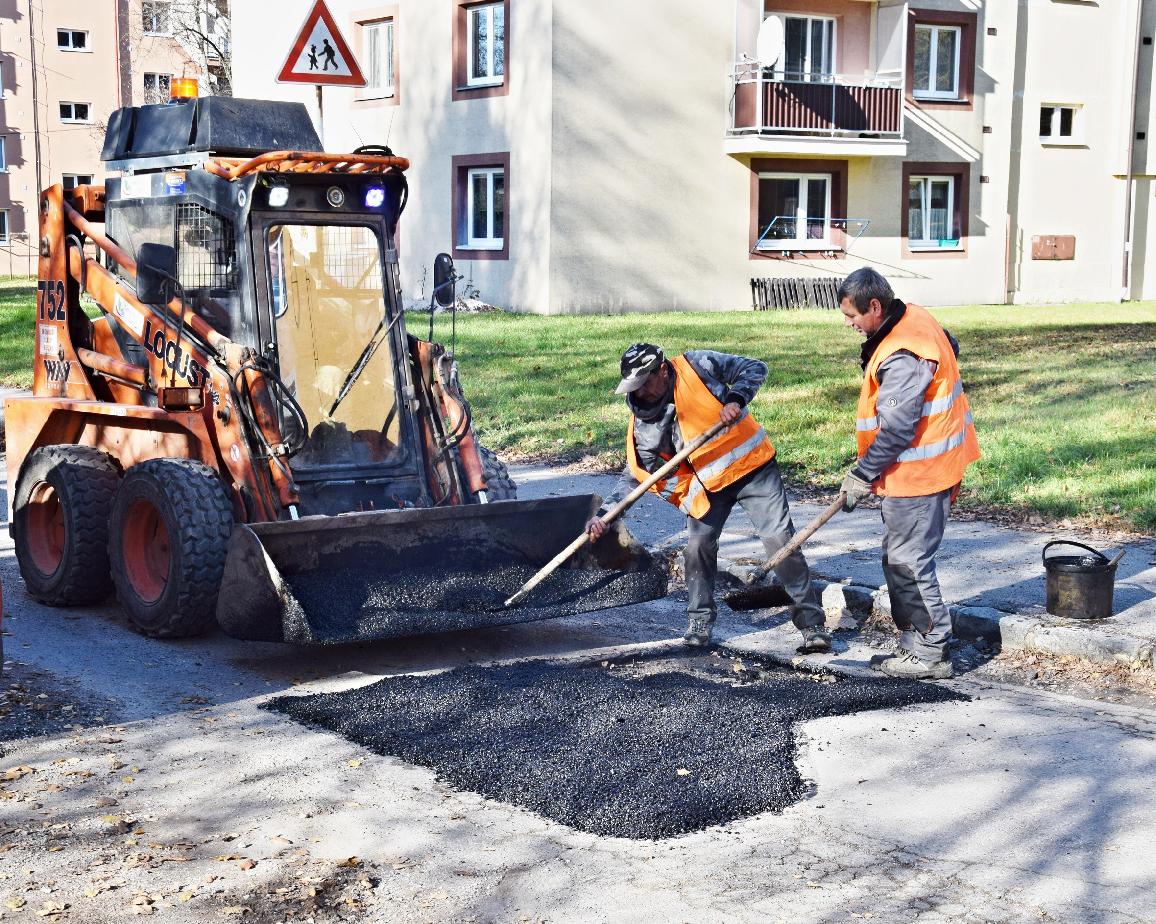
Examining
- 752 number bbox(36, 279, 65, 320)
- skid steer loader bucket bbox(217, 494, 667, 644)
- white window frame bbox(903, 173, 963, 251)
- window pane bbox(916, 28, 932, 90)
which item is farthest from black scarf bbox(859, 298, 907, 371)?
window pane bbox(916, 28, 932, 90)

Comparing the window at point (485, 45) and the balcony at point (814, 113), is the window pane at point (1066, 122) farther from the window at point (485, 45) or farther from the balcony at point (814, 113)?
the window at point (485, 45)

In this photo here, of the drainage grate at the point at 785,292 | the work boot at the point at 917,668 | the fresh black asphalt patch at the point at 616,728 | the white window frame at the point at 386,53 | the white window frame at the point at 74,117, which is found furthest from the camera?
the white window frame at the point at 74,117

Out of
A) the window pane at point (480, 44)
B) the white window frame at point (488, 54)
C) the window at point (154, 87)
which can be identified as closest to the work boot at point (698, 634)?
the white window frame at point (488, 54)

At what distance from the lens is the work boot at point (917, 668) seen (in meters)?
6.54

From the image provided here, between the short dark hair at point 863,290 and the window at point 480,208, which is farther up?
the window at point 480,208

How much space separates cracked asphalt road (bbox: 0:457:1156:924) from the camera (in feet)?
13.6

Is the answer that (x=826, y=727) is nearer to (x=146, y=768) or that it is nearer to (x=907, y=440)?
(x=907, y=440)

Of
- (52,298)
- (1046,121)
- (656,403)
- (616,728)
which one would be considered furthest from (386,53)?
(616,728)

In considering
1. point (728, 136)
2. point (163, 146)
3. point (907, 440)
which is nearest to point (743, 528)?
point (907, 440)

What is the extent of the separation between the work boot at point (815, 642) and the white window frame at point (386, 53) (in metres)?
21.1

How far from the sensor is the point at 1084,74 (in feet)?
94.3

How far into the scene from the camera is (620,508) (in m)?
6.89

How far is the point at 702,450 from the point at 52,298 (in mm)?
3966

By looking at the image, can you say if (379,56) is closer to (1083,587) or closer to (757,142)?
(757,142)
